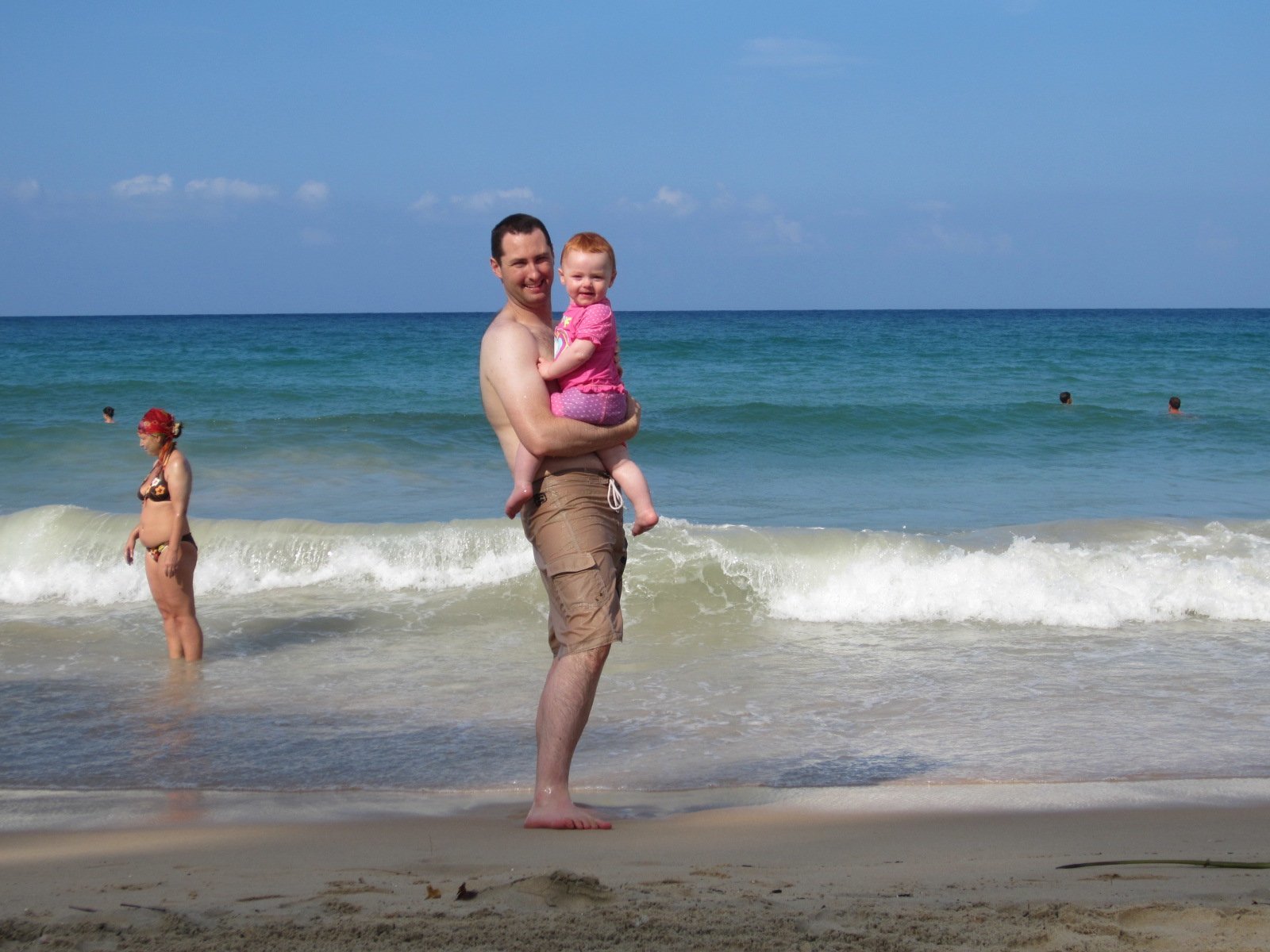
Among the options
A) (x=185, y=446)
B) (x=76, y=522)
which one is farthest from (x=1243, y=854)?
(x=185, y=446)

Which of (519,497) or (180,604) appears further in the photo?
(180,604)

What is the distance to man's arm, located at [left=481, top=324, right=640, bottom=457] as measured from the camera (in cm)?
354

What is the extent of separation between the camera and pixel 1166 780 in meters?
4.61

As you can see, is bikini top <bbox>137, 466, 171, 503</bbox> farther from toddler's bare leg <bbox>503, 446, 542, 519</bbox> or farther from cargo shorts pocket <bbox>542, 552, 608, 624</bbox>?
cargo shorts pocket <bbox>542, 552, 608, 624</bbox>

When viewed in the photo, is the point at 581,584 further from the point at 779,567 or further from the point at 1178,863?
the point at 779,567

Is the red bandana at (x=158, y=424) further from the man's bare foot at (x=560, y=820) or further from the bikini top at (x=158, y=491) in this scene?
the man's bare foot at (x=560, y=820)

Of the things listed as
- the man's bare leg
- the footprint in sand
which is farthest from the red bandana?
the footprint in sand

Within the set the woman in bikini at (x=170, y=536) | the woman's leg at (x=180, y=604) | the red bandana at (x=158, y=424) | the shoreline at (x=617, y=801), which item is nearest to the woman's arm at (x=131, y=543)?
the woman in bikini at (x=170, y=536)

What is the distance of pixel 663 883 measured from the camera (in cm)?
316

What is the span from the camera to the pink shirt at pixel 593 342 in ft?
11.6

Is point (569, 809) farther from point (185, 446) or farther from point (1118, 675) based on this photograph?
point (185, 446)

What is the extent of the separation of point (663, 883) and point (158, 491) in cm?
468

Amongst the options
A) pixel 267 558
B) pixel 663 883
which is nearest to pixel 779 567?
pixel 267 558

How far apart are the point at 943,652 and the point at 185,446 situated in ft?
42.5
